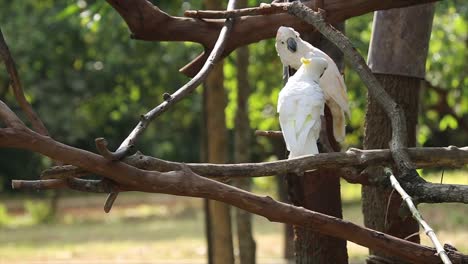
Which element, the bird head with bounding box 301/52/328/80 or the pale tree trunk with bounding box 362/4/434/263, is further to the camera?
the pale tree trunk with bounding box 362/4/434/263

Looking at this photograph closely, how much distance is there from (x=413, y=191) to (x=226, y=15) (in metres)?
1.33

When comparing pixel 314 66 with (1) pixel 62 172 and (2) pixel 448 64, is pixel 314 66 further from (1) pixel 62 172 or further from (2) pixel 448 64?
(2) pixel 448 64

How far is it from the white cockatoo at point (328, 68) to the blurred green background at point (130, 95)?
3653mm

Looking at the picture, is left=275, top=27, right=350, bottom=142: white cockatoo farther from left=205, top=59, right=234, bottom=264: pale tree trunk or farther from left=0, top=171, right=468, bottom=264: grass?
left=0, top=171, right=468, bottom=264: grass

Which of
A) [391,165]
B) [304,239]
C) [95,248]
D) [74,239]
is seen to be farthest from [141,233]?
[391,165]

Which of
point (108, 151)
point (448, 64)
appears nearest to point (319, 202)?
point (108, 151)

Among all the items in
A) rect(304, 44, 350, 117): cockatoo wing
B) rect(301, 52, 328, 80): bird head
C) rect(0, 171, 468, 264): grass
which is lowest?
rect(0, 171, 468, 264): grass

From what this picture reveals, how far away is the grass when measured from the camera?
463 inches

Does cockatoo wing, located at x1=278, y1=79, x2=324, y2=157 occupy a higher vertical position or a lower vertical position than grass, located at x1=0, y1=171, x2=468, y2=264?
higher

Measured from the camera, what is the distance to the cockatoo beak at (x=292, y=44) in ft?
12.5

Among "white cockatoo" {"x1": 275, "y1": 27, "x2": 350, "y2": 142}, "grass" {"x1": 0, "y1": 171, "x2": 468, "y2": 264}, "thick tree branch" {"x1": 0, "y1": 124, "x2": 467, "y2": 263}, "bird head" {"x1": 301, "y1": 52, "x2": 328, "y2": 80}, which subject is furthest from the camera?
"grass" {"x1": 0, "y1": 171, "x2": 468, "y2": 264}

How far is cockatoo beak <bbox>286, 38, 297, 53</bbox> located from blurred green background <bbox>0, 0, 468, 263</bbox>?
12.1 ft

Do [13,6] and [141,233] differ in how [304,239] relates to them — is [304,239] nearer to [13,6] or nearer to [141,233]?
[13,6]

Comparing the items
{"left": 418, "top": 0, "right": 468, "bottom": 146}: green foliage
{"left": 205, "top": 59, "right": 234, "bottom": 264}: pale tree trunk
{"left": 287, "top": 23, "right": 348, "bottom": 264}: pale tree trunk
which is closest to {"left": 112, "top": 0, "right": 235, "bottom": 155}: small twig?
{"left": 287, "top": 23, "right": 348, "bottom": 264}: pale tree trunk
